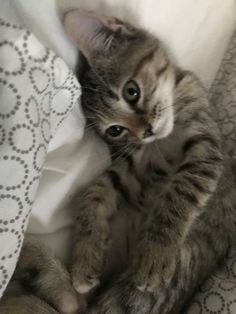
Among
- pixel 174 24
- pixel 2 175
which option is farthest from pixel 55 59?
pixel 174 24

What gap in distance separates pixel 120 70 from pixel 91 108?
0.44 feet

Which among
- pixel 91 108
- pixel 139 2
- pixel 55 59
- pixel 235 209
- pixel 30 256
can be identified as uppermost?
pixel 55 59

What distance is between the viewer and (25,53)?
103cm

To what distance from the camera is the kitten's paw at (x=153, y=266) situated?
3.97 feet

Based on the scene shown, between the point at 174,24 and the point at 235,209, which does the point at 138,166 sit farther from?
the point at 174,24

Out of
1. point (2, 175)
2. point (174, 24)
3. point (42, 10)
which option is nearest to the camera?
point (2, 175)

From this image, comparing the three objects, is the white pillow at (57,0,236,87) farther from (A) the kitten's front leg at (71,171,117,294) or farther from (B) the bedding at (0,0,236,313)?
(A) the kitten's front leg at (71,171,117,294)

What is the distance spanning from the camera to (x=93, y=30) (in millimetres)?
1312

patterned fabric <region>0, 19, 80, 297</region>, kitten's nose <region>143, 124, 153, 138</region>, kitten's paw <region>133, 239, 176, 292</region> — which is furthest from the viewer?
kitten's nose <region>143, 124, 153, 138</region>

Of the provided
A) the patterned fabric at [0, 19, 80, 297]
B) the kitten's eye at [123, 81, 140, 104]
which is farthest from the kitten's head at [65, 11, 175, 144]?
the patterned fabric at [0, 19, 80, 297]

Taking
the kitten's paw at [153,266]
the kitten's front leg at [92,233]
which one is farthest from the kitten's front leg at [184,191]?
the kitten's front leg at [92,233]

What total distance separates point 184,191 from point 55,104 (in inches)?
16.5

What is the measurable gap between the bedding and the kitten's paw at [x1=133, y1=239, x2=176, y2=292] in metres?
0.14

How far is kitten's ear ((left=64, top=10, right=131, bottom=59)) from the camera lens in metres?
1.24
